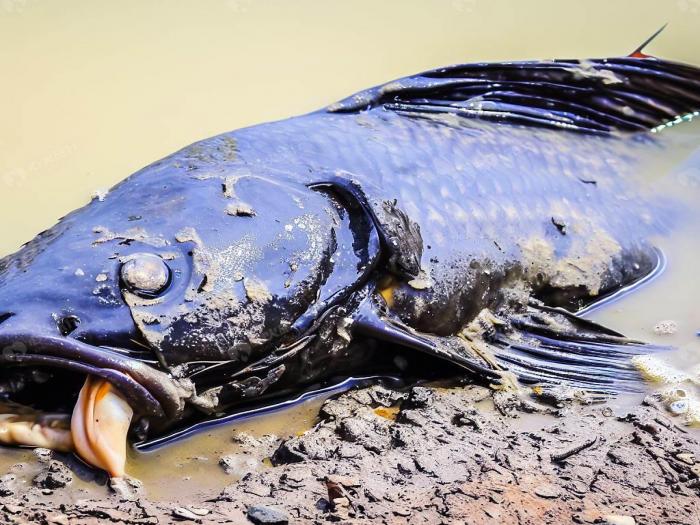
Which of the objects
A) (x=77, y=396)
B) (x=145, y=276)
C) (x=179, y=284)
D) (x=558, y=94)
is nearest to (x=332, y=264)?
(x=179, y=284)

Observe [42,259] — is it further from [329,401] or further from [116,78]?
[116,78]

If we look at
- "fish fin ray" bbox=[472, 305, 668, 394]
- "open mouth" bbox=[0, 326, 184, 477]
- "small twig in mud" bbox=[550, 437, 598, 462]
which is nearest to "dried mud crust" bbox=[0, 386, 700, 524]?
"small twig in mud" bbox=[550, 437, 598, 462]

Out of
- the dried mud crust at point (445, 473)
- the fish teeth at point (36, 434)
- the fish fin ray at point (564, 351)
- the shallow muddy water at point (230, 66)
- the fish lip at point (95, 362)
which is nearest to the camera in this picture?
the dried mud crust at point (445, 473)

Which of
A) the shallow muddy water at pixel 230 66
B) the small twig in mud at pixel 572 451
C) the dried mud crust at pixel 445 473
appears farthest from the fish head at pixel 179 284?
the shallow muddy water at pixel 230 66

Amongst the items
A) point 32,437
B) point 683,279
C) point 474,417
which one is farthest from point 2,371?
point 683,279

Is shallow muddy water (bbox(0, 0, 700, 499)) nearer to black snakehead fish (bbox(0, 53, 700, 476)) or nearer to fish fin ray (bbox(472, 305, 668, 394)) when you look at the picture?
fish fin ray (bbox(472, 305, 668, 394))

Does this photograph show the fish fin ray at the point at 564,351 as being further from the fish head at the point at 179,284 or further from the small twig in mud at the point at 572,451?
the fish head at the point at 179,284
